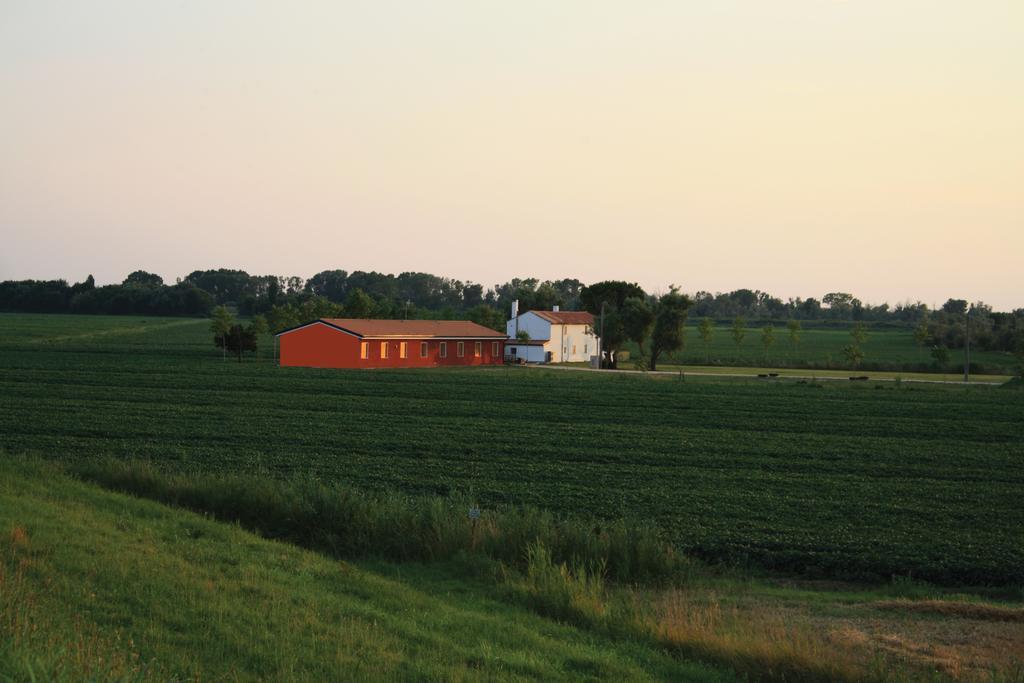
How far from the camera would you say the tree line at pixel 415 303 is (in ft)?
272

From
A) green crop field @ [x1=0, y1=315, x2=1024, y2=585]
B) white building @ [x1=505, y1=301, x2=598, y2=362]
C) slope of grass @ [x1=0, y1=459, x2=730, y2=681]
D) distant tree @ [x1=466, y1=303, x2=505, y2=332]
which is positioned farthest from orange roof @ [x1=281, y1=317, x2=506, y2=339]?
slope of grass @ [x1=0, y1=459, x2=730, y2=681]

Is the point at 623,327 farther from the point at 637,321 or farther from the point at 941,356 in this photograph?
the point at 941,356

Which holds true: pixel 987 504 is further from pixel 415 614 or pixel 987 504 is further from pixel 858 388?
pixel 858 388

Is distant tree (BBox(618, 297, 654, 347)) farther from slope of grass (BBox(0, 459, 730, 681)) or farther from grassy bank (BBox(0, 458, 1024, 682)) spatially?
slope of grass (BBox(0, 459, 730, 681))

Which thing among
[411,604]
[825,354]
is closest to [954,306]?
[825,354]

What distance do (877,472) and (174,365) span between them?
4597 cm

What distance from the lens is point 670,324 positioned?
7900 centimetres

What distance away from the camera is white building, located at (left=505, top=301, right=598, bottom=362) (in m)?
78.2

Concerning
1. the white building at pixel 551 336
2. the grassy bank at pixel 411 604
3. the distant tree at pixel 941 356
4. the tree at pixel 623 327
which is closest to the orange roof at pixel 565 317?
the white building at pixel 551 336

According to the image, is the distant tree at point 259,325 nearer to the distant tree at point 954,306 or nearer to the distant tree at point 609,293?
the distant tree at point 609,293

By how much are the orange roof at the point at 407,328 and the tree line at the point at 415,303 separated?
40.4ft

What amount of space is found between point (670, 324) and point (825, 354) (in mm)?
30594

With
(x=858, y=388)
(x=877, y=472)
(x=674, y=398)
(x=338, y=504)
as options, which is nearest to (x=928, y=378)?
(x=858, y=388)

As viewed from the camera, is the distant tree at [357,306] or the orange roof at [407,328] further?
the distant tree at [357,306]
